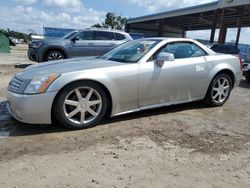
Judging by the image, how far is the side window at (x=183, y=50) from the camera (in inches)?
213

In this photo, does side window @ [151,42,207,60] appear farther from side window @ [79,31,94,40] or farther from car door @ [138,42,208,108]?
side window @ [79,31,94,40]

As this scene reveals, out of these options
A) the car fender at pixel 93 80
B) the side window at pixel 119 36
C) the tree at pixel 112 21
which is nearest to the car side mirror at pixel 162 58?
the car fender at pixel 93 80

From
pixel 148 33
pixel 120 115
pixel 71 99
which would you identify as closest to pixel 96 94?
pixel 71 99

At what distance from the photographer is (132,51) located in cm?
532

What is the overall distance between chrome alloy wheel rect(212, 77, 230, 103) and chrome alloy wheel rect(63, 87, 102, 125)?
262cm

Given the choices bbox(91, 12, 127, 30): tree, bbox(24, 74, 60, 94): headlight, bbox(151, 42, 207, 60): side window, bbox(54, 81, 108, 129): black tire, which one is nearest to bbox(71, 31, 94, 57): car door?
bbox(151, 42, 207, 60): side window

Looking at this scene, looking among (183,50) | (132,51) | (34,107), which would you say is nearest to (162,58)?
(132,51)

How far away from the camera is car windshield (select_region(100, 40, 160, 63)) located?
5070 millimetres

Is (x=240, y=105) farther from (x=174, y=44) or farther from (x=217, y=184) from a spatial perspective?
(x=217, y=184)

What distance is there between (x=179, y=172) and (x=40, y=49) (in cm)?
990

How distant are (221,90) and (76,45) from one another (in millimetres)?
7387

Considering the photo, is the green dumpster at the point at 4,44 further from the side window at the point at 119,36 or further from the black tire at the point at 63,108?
the black tire at the point at 63,108

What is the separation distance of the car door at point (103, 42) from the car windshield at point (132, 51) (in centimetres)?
673

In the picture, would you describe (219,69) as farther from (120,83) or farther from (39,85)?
(39,85)
